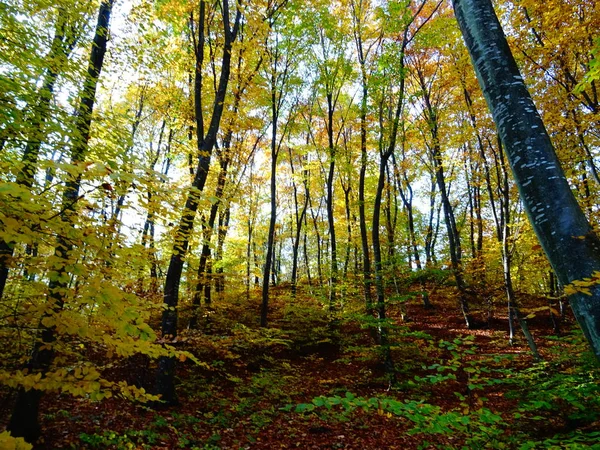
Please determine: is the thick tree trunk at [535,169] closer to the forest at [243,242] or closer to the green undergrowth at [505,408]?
the forest at [243,242]

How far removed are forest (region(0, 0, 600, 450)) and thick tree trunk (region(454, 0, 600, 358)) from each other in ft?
0.04

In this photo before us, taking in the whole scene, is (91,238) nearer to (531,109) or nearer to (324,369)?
(531,109)

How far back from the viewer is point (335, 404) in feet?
8.61

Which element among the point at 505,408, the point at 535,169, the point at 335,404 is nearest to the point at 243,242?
the point at 505,408

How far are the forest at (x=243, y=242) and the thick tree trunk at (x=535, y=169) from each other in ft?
0.04

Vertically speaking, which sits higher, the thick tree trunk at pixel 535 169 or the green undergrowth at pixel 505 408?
the thick tree trunk at pixel 535 169

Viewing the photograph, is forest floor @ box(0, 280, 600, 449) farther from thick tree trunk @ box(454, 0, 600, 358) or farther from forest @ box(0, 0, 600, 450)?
thick tree trunk @ box(454, 0, 600, 358)

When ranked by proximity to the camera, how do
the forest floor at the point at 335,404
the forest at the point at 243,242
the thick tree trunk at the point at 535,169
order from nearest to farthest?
1. the thick tree trunk at the point at 535,169
2. the forest at the point at 243,242
3. the forest floor at the point at 335,404

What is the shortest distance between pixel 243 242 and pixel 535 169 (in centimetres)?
1721

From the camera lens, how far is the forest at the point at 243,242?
2.36m

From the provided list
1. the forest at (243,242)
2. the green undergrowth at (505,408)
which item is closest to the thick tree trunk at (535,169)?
the forest at (243,242)

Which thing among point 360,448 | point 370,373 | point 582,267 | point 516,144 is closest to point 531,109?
point 516,144

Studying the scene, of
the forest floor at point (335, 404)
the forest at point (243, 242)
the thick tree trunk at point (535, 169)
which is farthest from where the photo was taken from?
the forest floor at point (335, 404)

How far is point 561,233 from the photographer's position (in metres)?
1.85
